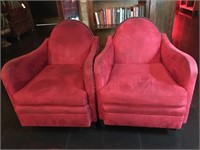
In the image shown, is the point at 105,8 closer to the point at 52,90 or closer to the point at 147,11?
the point at 147,11

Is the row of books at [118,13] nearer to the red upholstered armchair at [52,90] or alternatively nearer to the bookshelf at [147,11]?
the bookshelf at [147,11]

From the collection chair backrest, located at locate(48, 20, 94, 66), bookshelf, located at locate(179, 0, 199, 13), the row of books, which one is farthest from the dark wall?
chair backrest, located at locate(48, 20, 94, 66)

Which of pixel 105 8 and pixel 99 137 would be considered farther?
pixel 105 8

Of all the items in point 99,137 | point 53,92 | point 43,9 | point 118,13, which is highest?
point 118,13

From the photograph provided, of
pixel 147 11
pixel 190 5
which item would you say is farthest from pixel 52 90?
pixel 190 5

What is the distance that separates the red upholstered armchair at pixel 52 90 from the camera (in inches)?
53.9

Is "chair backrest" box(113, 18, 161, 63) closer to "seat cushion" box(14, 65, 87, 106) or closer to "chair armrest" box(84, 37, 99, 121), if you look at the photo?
"chair armrest" box(84, 37, 99, 121)

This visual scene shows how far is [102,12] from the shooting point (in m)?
2.62

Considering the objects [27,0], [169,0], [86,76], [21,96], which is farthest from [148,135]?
[27,0]

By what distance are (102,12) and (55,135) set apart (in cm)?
186

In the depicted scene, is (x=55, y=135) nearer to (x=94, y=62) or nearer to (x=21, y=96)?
(x=21, y=96)

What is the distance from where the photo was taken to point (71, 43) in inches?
71.2

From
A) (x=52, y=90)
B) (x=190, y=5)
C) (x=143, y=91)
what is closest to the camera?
(x=143, y=91)

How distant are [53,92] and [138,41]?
938 millimetres
